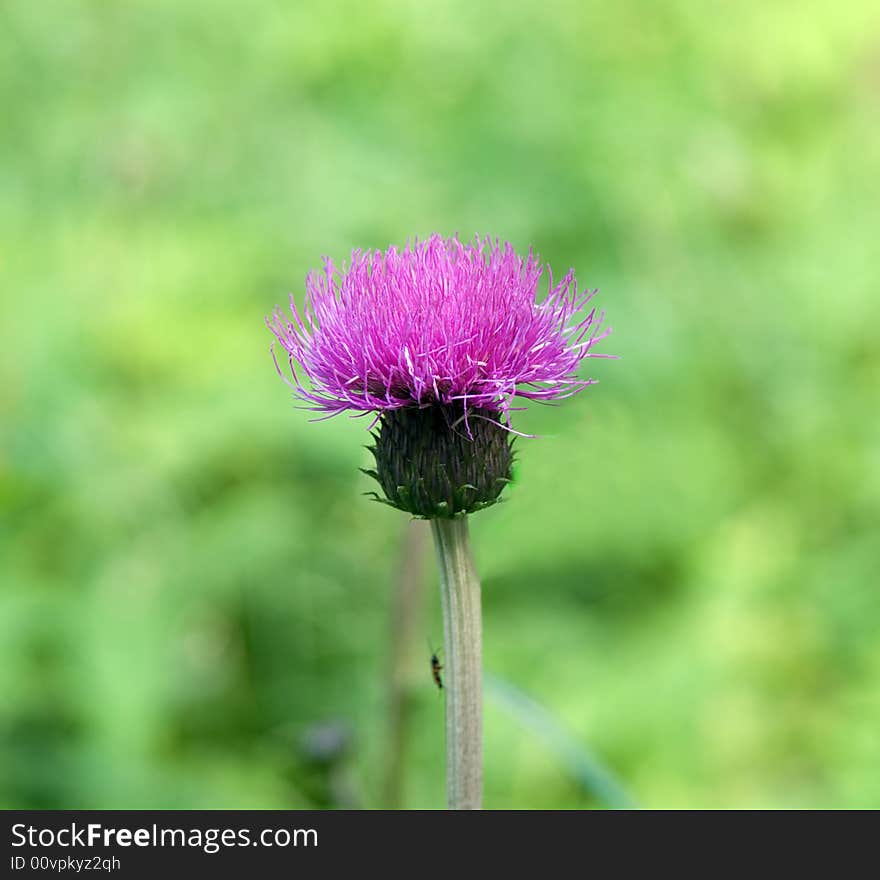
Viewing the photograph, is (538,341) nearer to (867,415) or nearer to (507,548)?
(507,548)

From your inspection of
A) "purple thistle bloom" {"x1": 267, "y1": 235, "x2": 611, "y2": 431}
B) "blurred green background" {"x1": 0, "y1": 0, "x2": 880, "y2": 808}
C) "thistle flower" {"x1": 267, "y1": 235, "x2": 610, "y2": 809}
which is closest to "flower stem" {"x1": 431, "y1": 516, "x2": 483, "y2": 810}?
"thistle flower" {"x1": 267, "y1": 235, "x2": 610, "y2": 809}

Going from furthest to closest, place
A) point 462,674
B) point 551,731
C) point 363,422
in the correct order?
1. point 363,422
2. point 551,731
3. point 462,674

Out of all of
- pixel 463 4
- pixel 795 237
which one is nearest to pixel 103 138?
pixel 463 4

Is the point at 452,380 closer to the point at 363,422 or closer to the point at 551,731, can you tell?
the point at 551,731

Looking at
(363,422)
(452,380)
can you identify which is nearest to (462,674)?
(452,380)

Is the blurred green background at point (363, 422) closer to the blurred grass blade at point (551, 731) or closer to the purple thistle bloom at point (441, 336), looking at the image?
the blurred grass blade at point (551, 731)

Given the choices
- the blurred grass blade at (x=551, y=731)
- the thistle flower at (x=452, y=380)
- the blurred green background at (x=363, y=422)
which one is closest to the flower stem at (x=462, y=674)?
the thistle flower at (x=452, y=380)
